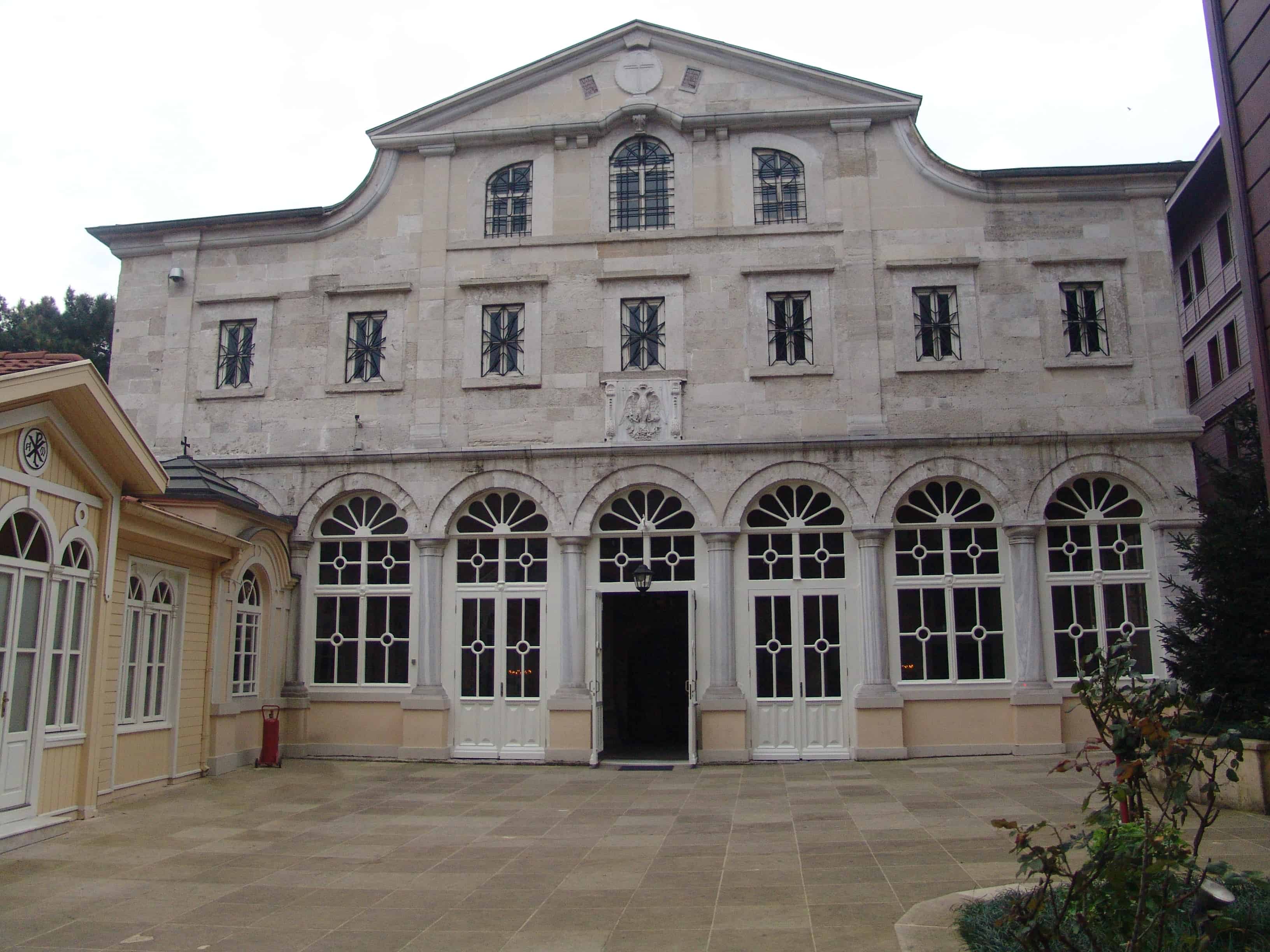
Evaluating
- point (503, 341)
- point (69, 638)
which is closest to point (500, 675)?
point (503, 341)

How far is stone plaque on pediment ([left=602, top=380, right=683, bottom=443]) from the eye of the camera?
15.3 metres

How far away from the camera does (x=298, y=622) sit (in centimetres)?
1556

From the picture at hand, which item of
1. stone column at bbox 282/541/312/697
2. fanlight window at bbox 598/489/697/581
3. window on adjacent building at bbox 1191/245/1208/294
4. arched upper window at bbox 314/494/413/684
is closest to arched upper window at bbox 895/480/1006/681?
fanlight window at bbox 598/489/697/581

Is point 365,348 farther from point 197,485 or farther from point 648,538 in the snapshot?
point 648,538

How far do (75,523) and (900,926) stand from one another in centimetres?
829

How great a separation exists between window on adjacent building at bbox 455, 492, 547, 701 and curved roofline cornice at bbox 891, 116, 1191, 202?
8.00m

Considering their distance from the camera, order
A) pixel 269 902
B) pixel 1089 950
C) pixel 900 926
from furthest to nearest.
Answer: pixel 269 902 < pixel 900 926 < pixel 1089 950

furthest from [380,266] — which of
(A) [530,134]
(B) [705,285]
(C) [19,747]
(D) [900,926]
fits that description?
(D) [900,926]

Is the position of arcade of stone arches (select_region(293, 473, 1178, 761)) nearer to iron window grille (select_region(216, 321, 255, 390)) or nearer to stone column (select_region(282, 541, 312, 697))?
stone column (select_region(282, 541, 312, 697))

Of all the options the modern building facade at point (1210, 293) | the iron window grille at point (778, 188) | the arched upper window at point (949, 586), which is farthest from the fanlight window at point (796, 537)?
the modern building facade at point (1210, 293)

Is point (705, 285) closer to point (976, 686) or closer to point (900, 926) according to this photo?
point (976, 686)

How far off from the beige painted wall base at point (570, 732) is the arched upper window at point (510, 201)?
7415mm

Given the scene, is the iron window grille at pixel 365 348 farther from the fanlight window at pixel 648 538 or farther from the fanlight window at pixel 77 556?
the fanlight window at pixel 77 556

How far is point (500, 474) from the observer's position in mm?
15445
